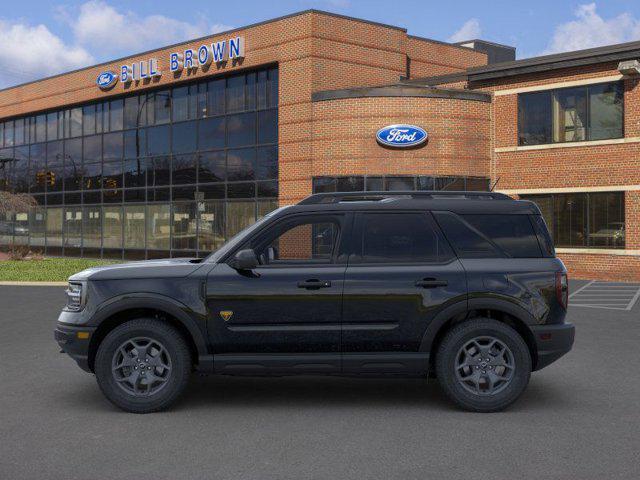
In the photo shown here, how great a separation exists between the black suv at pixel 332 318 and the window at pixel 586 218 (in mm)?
17411

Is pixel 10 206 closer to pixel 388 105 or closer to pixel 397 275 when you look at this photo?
pixel 388 105

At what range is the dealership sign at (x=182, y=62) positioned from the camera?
2859cm

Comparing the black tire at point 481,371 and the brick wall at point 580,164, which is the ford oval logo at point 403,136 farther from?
the black tire at point 481,371

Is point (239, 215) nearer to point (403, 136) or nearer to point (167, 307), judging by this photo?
point (403, 136)

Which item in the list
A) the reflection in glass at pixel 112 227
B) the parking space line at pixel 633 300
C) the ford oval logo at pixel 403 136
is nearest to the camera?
the parking space line at pixel 633 300

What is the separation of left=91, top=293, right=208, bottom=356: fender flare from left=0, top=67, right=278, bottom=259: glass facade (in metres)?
21.0

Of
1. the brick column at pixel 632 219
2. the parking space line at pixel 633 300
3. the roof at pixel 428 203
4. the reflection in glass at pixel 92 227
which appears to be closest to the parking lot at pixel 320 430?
the roof at pixel 428 203

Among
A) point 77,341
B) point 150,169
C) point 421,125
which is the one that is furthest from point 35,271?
point 77,341

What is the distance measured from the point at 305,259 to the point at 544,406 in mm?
2550

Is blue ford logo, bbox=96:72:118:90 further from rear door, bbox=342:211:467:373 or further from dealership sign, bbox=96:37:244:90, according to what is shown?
rear door, bbox=342:211:467:373

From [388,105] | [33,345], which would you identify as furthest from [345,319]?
[388,105]

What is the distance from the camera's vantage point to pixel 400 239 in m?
6.77

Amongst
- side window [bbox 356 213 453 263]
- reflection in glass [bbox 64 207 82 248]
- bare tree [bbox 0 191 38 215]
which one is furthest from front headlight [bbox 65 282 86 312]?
reflection in glass [bbox 64 207 82 248]

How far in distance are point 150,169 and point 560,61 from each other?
58.4 feet
